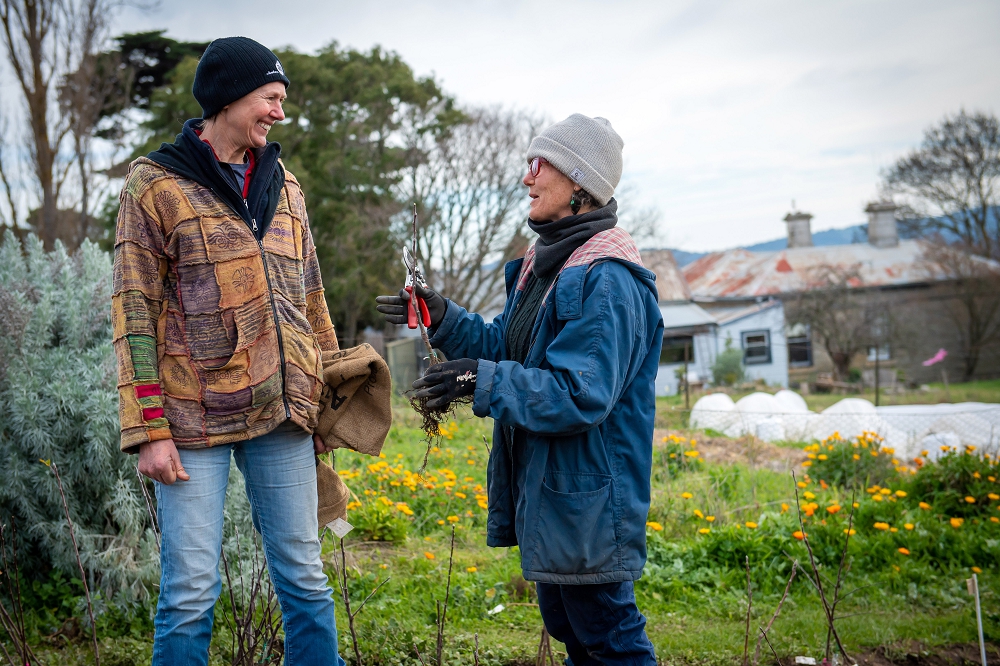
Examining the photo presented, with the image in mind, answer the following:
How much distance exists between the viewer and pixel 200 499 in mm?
2086

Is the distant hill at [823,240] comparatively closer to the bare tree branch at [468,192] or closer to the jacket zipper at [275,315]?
the bare tree branch at [468,192]

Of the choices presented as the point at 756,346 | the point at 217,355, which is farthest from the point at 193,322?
the point at 756,346

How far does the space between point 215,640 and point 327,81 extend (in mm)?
17059

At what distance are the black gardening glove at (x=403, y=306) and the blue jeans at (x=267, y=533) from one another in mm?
478

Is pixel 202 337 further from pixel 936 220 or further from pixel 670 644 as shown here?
pixel 936 220

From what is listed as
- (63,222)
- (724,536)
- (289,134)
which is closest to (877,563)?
(724,536)

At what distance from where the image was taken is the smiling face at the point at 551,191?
Answer: 2387mm

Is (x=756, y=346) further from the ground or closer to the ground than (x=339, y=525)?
further from the ground

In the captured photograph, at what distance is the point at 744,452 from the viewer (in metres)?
8.09

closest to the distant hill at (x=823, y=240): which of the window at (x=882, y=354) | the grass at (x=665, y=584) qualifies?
the window at (x=882, y=354)

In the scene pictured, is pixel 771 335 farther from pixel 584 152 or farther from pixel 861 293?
pixel 584 152

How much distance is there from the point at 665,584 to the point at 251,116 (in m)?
3.07

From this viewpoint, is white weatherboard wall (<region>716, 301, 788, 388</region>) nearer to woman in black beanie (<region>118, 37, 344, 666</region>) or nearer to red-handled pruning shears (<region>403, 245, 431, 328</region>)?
red-handled pruning shears (<region>403, 245, 431, 328</region>)

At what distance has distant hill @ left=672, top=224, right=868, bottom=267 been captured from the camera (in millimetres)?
34844
